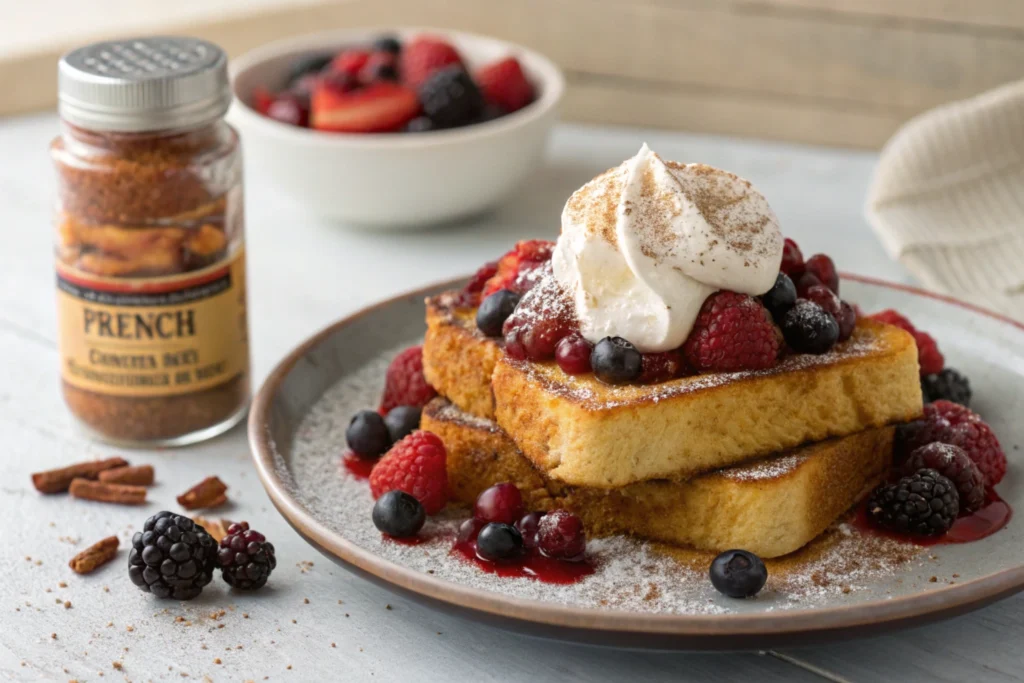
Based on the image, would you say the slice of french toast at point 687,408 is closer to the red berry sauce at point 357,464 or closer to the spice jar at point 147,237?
the red berry sauce at point 357,464

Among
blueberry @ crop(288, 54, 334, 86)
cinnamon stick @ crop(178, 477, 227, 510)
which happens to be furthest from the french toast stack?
blueberry @ crop(288, 54, 334, 86)

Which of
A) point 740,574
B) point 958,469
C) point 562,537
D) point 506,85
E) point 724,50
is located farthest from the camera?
point 724,50

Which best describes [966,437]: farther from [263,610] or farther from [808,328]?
[263,610]

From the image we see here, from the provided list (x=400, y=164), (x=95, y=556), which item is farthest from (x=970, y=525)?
(x=400, y=164)

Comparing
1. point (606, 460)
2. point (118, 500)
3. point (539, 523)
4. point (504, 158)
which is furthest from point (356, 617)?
point (504, 158)

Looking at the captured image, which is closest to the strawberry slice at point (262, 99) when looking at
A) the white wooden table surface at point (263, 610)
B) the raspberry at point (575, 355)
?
the white wooden table surface at point (263, 610)

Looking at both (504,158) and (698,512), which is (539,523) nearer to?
(698,512)
